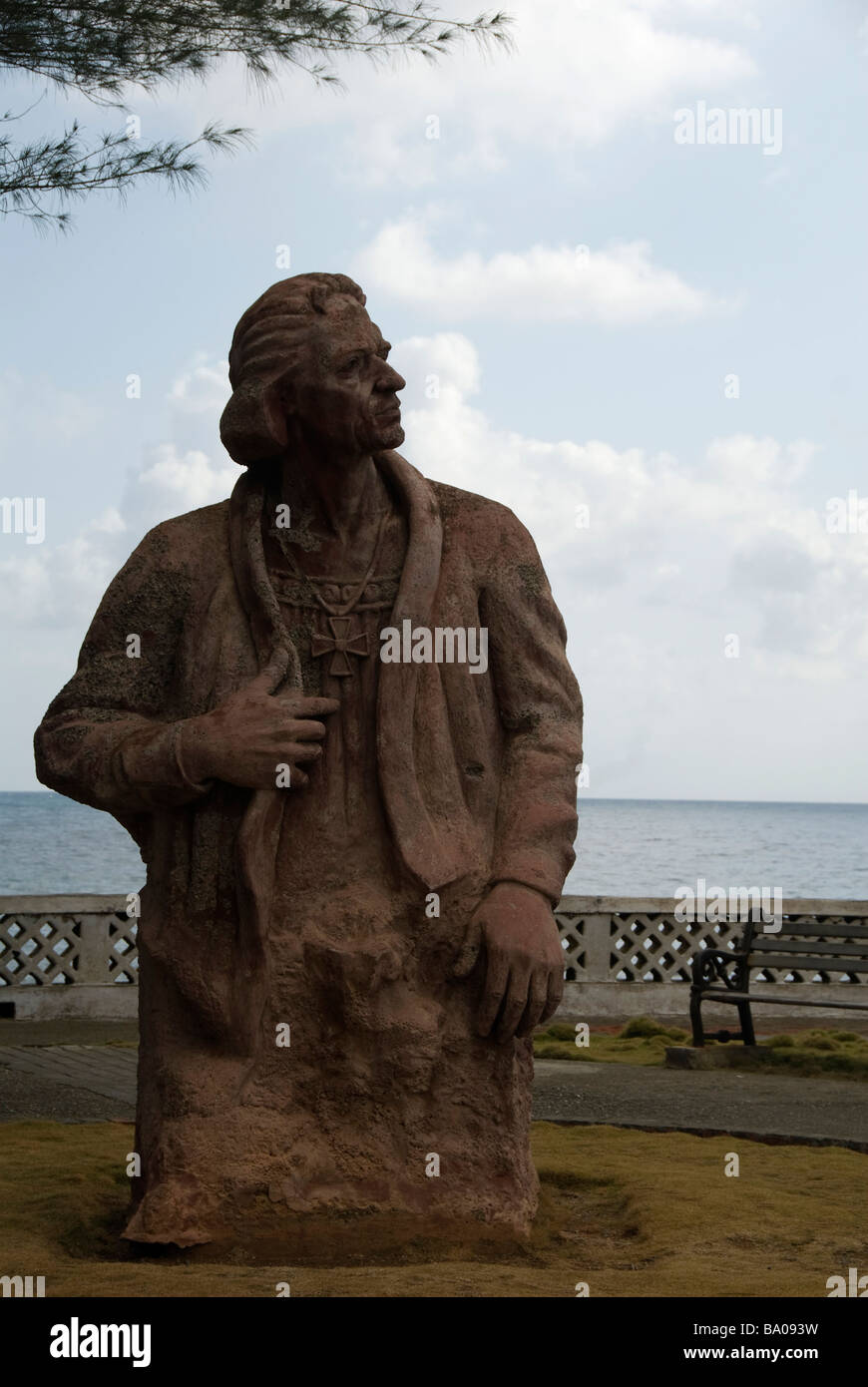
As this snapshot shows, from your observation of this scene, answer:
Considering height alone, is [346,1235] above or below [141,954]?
below

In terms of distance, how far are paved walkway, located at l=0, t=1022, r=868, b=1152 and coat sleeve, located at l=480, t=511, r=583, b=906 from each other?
7.54ft

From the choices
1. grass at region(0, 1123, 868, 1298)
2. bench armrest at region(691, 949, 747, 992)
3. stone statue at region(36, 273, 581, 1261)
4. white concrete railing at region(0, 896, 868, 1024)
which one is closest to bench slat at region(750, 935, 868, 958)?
bench armrest at region(691, 949, 747, 992)

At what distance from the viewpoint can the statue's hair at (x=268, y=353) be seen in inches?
171

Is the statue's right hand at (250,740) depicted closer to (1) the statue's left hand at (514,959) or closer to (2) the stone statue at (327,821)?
(2) the stone statue at (327,821)

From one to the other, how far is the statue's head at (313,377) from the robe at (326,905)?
24cm

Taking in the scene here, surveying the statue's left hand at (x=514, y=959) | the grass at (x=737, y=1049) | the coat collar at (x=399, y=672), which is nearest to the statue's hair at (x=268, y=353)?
the coat collar at (x=399, y=672)

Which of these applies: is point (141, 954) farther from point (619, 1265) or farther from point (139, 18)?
point (139, 18)

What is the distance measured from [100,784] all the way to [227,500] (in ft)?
3.07

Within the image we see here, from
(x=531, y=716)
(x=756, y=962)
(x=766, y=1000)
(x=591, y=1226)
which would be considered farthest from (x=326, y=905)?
(x=756, y=962)

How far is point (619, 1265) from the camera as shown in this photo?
13.6ft

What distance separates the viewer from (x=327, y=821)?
14.2 ft

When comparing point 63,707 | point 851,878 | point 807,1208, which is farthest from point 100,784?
point 851,878

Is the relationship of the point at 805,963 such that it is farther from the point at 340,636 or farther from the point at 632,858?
the point at 632,858

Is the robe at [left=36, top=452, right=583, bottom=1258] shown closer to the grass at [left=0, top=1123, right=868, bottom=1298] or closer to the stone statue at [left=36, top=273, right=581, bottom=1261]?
the stone statue at [left=36, top=273, right=581, bottom=1261]
